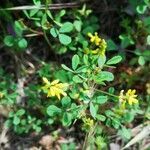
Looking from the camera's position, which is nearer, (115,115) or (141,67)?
(115,115)

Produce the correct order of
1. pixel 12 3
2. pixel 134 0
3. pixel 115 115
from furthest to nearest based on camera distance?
pixel 12 3, pixel 134 0, pixel 115 115

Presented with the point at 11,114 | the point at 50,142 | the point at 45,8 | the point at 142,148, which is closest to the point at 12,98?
the point at 11,114

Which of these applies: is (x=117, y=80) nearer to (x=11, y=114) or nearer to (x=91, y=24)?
(x=91, y=24)

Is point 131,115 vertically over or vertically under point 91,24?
under

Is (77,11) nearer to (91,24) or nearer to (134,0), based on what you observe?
(91,24)

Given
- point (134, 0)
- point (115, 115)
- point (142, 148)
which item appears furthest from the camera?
point (142, 148)

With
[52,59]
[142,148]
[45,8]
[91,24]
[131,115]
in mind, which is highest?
[45,8]

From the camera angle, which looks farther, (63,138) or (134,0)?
(63,138)

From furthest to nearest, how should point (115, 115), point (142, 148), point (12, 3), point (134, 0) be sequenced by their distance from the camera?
1. point (12, 3)
2. point (142, 148)
3. point (134, 0)
4. point (115, 115)

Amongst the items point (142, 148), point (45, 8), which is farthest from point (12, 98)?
point (142, 148)
